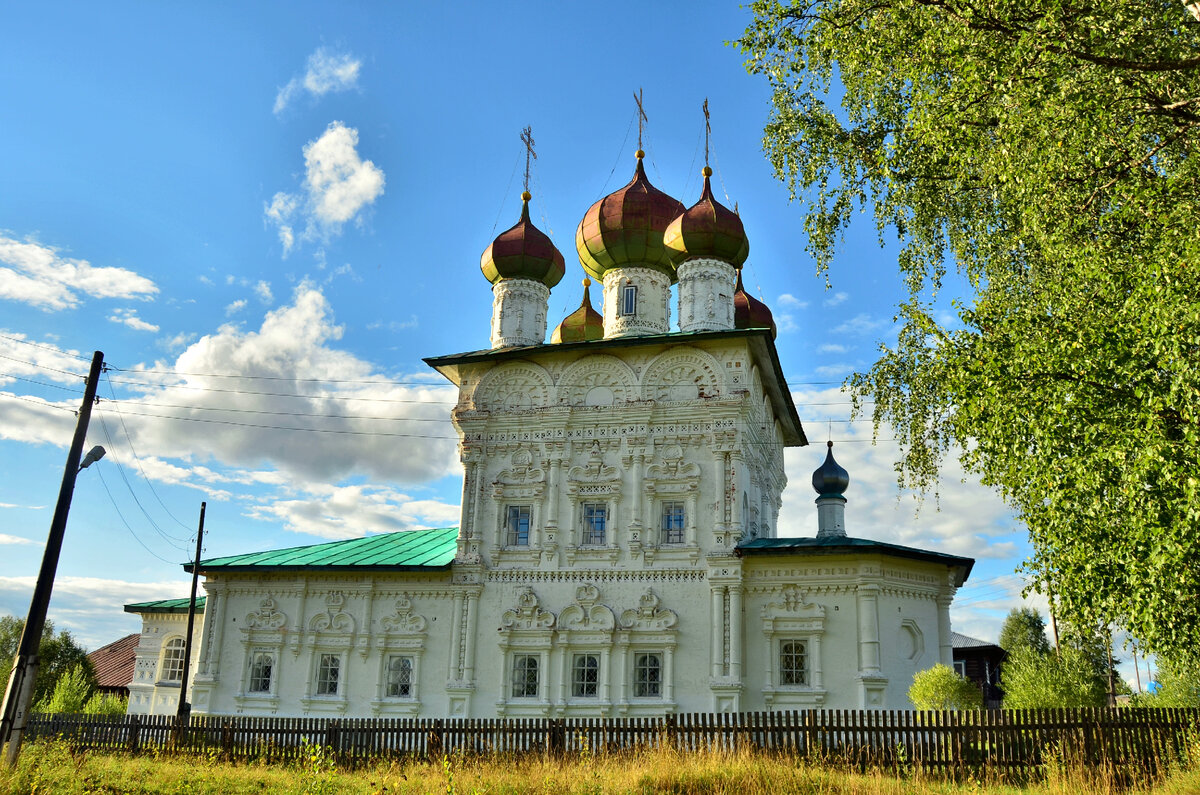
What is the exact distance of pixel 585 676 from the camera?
55.5ft

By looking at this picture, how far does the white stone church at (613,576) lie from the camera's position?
637 inches

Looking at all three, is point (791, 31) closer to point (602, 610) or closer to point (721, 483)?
point (721, 483)

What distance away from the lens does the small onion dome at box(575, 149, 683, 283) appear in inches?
785

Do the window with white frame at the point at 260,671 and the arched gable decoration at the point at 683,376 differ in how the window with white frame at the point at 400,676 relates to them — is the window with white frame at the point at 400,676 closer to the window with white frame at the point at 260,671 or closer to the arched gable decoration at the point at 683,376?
the window with white frame at the point at 260,671

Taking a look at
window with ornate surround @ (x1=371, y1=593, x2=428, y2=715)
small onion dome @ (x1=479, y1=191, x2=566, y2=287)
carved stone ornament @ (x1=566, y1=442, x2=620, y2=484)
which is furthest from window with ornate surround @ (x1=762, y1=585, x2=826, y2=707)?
small onion dome @ (x1=479, y1=191, x2=566, y2=287)

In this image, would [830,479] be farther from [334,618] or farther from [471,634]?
[334,618]

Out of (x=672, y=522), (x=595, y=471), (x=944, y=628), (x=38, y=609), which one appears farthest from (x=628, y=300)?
(x=38, y=609)

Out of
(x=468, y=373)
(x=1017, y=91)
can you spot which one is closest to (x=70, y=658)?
(x=468, y=373)

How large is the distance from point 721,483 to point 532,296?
6402 millimetres

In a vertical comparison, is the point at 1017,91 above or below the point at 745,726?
above

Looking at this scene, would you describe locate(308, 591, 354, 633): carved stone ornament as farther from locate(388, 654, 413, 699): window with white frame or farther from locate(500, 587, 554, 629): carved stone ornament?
locate(500, 587, 554, 629): carved stone ornament

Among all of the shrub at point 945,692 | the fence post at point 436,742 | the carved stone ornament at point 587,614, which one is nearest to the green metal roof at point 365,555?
the carved stone ornament at point 587,614

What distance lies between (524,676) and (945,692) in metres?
7.35

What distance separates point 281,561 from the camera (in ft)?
61.7
